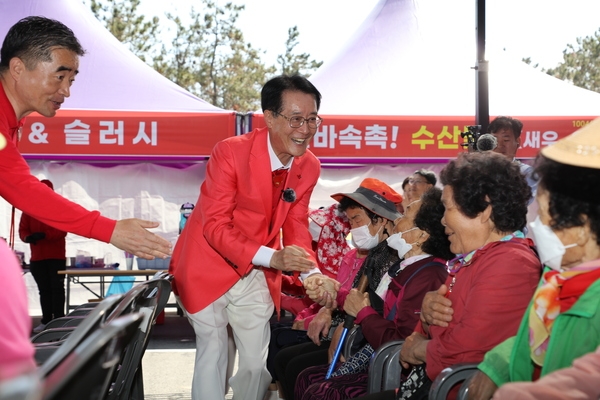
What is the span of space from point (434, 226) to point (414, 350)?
688mm

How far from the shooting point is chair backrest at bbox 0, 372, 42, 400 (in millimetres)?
1052

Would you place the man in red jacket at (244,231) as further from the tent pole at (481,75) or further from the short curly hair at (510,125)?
the tent pole at (481,75)

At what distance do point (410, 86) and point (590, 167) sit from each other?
7292 mm

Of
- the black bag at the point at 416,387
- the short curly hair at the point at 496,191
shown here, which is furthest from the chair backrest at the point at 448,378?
the short curly hair at the point at 496,191

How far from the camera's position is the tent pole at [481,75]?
21.0 ft

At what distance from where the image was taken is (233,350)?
4965 millimetres

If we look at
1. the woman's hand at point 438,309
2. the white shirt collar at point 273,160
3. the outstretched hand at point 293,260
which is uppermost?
the white shirt collar at point 273,160

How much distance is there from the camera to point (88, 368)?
1.53 metres

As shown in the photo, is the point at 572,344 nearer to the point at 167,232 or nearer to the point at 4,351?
the point at 4,351

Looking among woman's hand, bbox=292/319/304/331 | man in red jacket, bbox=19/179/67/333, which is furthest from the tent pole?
man in red jacket, bbox=19/179/67/333

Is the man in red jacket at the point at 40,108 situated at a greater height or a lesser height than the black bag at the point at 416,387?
greater

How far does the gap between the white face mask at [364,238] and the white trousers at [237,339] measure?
0.61 meters

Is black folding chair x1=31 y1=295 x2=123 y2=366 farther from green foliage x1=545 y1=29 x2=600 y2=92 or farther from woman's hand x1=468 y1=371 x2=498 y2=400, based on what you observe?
green foliage x1=545 y1=29 x2=600 y2=92

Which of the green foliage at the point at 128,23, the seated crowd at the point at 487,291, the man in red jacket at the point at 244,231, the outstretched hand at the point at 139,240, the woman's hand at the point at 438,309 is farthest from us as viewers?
the green foliage at the point at 128,23
